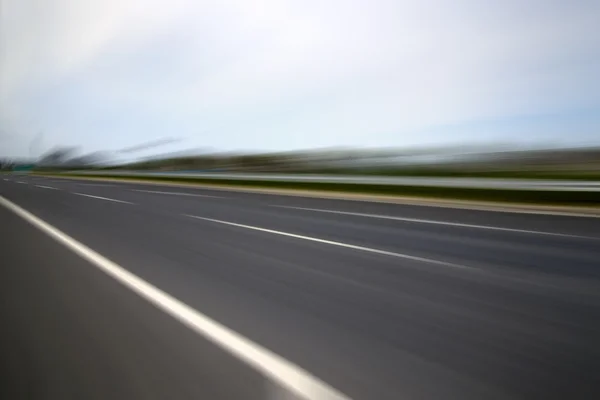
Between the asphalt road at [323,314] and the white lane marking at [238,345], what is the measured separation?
3.1 inches

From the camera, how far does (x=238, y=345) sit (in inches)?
160

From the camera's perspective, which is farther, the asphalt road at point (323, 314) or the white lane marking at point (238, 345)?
the asphalt road at point (323, 314)

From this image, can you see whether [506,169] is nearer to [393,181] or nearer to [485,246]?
[393,181]

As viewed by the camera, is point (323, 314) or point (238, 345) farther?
point (323, 314)

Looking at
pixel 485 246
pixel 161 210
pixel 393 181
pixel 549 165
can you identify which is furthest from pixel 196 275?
pixel 393 181

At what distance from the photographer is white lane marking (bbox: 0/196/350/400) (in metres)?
3.25

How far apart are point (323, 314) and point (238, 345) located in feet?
3.56

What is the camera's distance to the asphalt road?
133 inches

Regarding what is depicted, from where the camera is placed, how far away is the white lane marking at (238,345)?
3250mm

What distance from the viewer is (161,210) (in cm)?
1691

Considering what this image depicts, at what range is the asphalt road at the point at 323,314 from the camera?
3389 millimetres

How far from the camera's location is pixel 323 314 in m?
4.93

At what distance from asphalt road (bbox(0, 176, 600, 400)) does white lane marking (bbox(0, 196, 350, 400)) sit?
0.08m

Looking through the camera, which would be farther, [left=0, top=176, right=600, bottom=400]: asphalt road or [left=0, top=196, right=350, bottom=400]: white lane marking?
[left=0, top=176, right=600, bottom=400]: asphalt road
